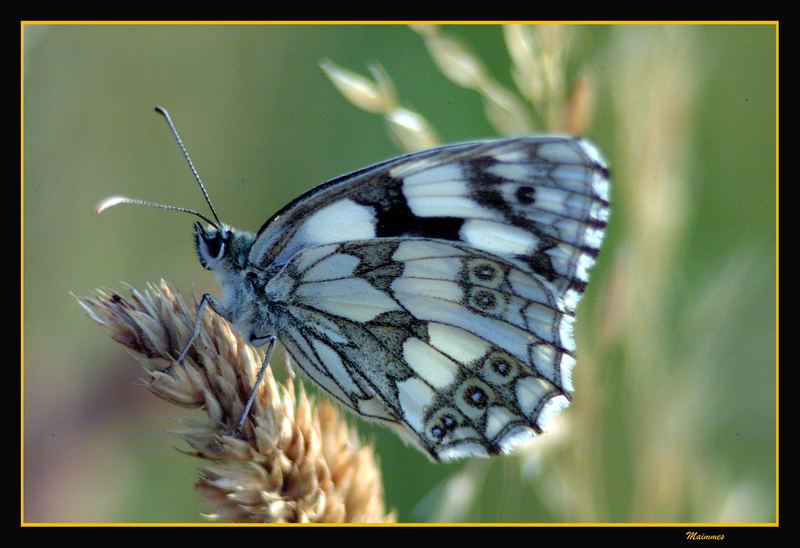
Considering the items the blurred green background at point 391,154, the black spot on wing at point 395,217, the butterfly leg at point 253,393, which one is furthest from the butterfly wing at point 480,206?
the butterfly leg at point 253,393

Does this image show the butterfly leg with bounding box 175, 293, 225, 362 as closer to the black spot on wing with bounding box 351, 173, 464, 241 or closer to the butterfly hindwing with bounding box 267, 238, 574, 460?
the butterfly hindwing with bounding box 267, 238, 574, 460

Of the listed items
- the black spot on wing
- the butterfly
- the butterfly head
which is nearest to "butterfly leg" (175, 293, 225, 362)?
the butterfly

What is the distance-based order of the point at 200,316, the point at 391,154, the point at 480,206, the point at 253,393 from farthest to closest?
1. the point at 391,154
2. the point at 480,206
3. the point at 200,316
4. the point at 253,393

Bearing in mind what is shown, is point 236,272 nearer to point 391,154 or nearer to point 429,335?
point 429,335

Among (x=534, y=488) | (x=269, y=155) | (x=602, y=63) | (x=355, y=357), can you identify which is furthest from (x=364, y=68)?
(x=534, y=488)

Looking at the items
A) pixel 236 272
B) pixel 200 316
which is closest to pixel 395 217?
pixel 236 272

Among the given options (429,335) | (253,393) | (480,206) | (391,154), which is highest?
(391,154)
